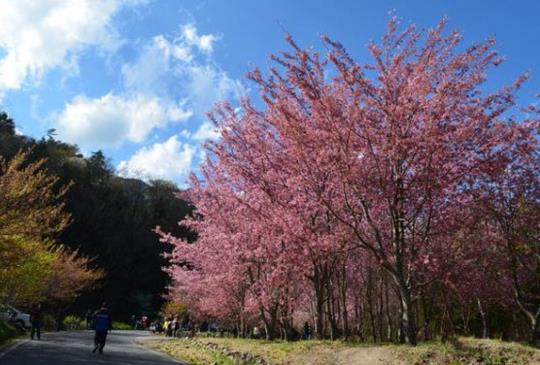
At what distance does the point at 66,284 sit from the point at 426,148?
35.7m

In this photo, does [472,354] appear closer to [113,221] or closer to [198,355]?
[198,355]

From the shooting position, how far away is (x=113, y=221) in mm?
75750

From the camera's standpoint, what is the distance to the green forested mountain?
67188 millimetres

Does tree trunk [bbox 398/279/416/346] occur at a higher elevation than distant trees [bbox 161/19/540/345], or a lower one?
lower

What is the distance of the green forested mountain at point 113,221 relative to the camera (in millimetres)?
67188

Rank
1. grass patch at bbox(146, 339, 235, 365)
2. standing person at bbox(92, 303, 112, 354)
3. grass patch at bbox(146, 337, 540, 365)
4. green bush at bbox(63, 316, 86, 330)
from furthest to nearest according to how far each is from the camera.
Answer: green bush at bbox(63, 316, 86, 330)
standing person at bbox(92, 303, 112, 354)
grass patch at bbox(146, 339, 235, 365)
grass patch at bbox(146, 337, 540, 365)

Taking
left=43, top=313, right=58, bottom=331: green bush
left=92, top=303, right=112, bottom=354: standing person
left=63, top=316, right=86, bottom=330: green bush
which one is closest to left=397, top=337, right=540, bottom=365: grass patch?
left=92, top=303, right=112, bottom=354: standing person

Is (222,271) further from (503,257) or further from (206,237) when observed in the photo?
(503,257)

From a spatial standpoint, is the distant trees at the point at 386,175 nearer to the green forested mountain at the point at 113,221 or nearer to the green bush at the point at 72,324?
the green bush at the point at 72,324

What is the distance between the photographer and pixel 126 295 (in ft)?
232

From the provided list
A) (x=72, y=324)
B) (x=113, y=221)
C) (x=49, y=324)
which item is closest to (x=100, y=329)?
(x=49, y=324)

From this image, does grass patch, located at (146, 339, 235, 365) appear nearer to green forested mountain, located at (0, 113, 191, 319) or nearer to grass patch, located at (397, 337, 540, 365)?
grass patch, located at (397, 337, 540, 365)

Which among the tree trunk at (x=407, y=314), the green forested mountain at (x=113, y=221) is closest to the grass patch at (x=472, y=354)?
the tree trunk at (x=407, y=314)

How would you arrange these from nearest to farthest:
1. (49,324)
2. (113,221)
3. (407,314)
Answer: (407,314) → (49,324) → (113,221)
